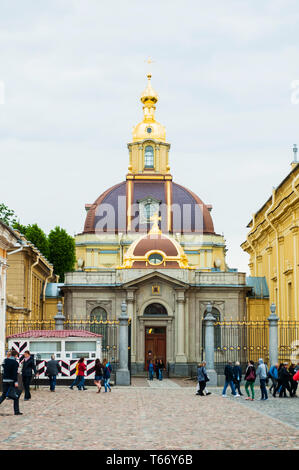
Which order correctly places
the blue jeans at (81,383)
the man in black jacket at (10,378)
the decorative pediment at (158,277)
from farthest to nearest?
the decorative pediment at (158,277) → the blue jeans at (81,383) → the man in black jacket at (10,378)

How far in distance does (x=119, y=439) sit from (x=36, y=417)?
4.93 m

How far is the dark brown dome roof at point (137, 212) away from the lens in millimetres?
69000

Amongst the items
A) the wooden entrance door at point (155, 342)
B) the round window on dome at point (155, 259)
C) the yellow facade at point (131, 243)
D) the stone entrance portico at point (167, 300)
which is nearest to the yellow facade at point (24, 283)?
the stone entrance portico at point (167, 300)

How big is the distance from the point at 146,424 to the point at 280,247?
106ft

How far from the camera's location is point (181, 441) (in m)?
13.5

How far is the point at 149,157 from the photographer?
251ft

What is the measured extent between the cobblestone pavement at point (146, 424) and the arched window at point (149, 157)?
2004 inches

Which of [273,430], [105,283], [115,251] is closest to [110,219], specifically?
[115,251]

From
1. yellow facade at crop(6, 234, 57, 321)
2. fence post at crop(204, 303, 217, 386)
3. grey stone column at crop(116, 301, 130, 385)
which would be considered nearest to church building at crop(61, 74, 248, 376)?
yellow facade at crop(6, 234, 57, 321)

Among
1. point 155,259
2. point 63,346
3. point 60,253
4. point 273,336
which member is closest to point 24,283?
point 155,259

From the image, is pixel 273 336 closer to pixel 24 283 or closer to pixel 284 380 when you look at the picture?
pixel 284 380

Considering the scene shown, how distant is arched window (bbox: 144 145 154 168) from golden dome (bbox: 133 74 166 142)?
1305 mm

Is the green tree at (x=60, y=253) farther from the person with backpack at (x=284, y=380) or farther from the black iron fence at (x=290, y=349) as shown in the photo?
the person with backpack at (x=284, y=380)

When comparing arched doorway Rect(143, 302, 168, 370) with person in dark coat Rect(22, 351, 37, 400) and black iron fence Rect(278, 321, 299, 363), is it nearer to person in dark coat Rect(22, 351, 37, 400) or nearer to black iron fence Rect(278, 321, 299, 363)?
black iron fence Rect(278, 321, 299, 363)
